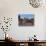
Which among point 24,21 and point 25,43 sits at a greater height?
point 24,21

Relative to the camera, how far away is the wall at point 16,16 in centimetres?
504

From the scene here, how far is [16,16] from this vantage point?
5062mm

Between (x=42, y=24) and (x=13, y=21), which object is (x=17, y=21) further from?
(x=42, y=24)

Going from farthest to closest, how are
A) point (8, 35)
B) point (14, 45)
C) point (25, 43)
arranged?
point (8, 35) → point (25, 43) → point (14, 45)

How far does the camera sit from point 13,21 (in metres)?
5.05

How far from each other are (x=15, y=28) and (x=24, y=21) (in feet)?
1.32

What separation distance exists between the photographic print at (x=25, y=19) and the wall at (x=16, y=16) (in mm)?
126

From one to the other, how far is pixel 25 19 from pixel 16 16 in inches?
13.2

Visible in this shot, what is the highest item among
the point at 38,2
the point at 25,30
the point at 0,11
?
the point at 38,2

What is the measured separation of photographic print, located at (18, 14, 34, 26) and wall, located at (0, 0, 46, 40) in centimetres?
13

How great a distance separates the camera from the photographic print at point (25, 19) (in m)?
5.06

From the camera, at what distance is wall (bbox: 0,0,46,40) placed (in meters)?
5.04

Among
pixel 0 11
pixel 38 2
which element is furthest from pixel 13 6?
pixel 38 2

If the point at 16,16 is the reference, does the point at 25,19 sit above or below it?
below
